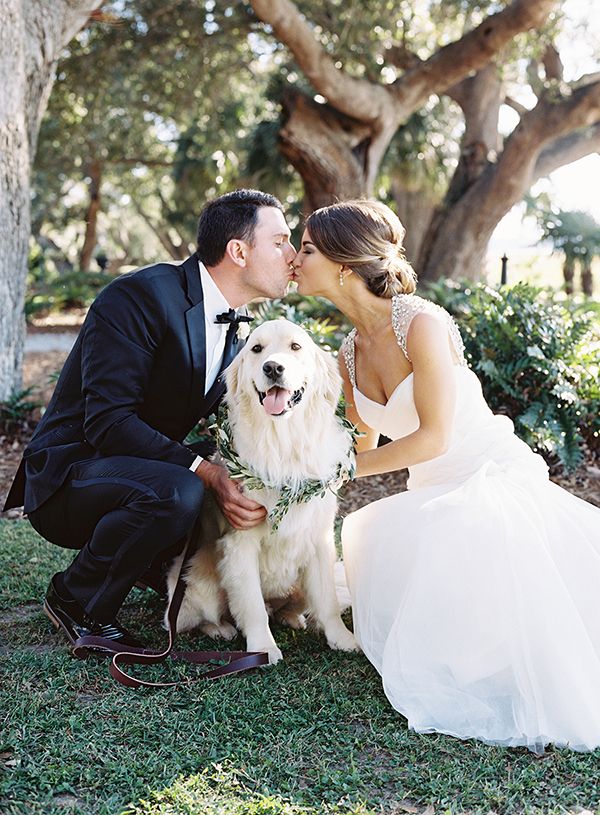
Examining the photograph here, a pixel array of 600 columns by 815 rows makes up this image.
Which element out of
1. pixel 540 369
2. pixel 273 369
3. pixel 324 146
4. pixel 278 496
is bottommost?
pixel 278 496

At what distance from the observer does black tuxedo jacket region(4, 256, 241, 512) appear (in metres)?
3.40

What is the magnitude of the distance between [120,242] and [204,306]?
4568 cm

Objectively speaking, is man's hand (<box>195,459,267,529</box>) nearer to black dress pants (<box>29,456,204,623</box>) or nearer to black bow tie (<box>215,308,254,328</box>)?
black dress pants (<box>29,456,204,623</box>)

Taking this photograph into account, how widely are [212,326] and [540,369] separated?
12.0ft

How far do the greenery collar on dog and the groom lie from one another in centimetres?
7

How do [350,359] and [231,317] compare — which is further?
[350,359]

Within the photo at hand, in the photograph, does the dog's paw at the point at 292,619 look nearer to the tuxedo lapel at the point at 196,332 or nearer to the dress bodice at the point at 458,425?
the dress bodice at the point at 458,425

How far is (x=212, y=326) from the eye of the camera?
3719 mm

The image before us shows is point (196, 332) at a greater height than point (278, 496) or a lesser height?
greater

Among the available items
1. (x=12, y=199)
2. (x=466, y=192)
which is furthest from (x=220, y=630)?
(x=466, y=192)

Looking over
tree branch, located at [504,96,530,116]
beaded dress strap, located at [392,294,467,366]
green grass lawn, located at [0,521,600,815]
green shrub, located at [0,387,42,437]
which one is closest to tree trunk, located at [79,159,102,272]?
tree branch, located at [504,96,530,116]

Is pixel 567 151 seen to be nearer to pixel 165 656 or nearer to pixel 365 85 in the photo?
pixel 365 85

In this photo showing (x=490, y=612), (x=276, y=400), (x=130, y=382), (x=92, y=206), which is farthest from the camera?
(x=92, y=206)

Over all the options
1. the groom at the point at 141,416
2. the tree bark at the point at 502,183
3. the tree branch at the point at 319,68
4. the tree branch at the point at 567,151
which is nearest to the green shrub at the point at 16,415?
the groom at the point at 141,416
